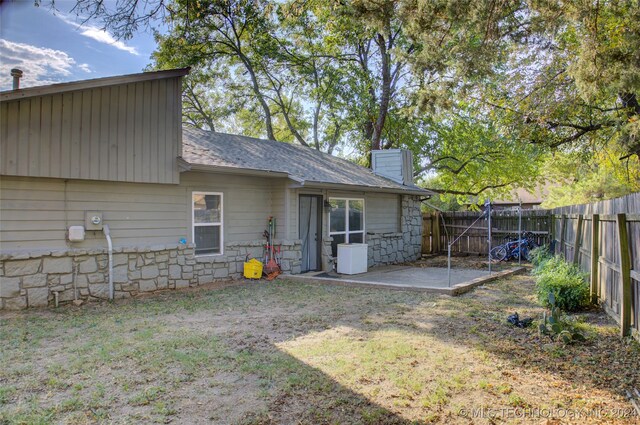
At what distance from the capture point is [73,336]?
17.2ft

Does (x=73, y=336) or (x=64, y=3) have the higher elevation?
(x=64, y=3)

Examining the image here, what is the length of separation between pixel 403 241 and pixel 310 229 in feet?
15.0

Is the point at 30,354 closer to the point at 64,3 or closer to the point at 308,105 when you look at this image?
the point at 64,3

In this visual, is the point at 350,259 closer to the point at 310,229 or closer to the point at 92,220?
the point at 310,229

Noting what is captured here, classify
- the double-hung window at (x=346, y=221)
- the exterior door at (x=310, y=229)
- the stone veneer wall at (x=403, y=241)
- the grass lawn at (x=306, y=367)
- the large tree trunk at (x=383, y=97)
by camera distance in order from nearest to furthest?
1. the grass lawn at (x=306, y=367)
2. the exterior door at (x=310, y=229)
3. the double-hung window at (x=346, y=221)
4. the stone veneer wall at (x=403, y=241)
5. the large tree trunk at (x=383, y=97)

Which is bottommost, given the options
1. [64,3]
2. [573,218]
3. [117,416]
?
[117,416]

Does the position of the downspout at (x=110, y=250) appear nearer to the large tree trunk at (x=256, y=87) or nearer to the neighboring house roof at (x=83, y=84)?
the neighboring house roof at (x=83, y=84)

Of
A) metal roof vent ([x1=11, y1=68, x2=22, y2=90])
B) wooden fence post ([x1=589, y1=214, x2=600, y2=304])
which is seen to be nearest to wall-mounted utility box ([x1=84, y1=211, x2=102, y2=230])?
metal roof vent ([x1=11, y1=68, x2=22, y2=90])

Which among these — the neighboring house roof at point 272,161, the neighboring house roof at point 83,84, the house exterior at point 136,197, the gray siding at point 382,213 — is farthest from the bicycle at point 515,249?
the neighboring house roof at point 83,84

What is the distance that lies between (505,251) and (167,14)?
40.9 feet

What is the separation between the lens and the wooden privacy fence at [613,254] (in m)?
4.62

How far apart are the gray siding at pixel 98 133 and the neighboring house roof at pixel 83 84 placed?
134 millimetres

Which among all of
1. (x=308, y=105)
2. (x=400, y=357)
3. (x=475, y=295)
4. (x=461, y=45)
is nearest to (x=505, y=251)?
(x=475, y=295)

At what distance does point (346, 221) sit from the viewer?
38.2 ft
